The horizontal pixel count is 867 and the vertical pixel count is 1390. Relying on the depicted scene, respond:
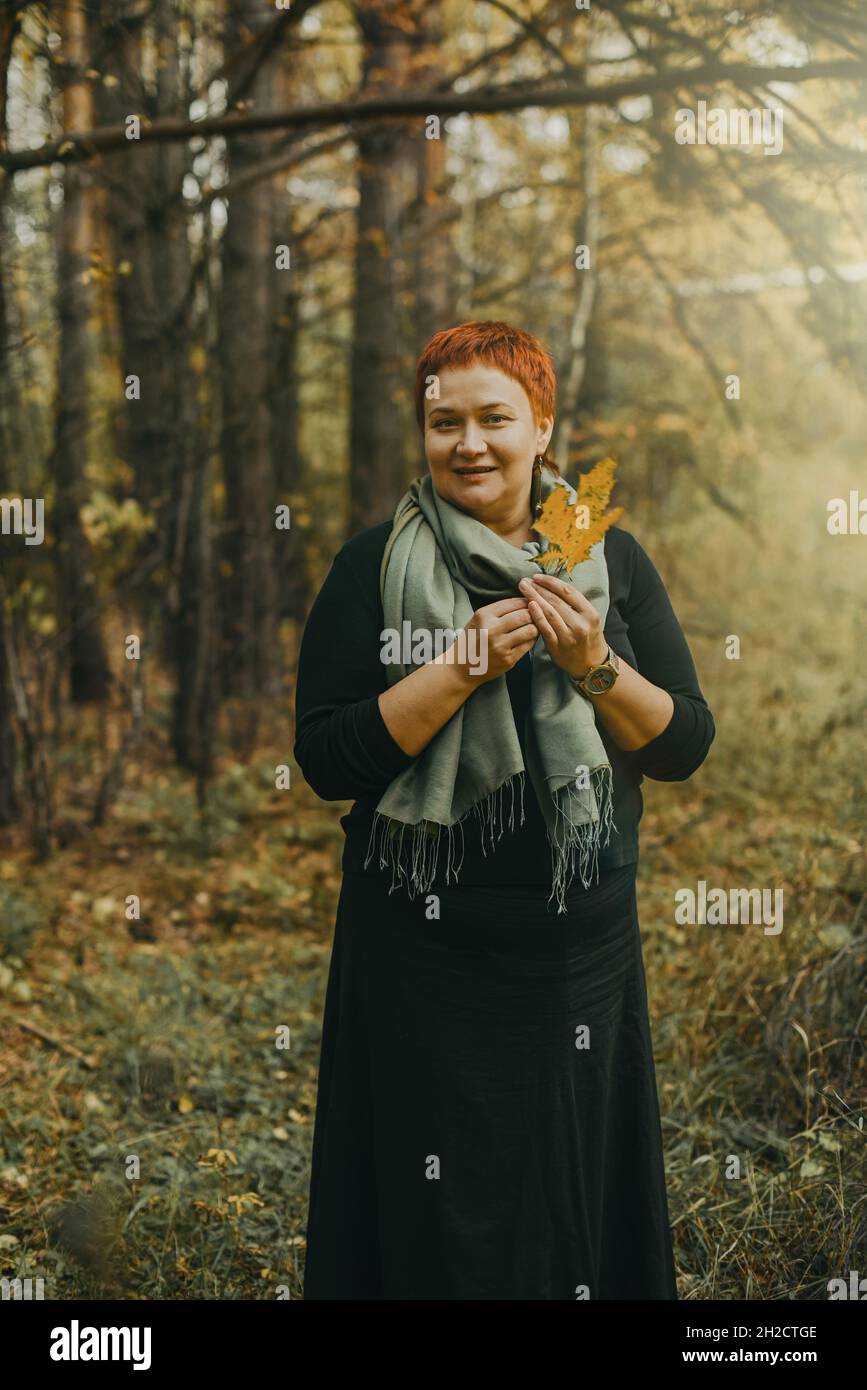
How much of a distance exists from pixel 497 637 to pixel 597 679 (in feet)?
0.70

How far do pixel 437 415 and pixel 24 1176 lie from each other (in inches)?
103

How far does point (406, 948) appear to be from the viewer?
87.4 inches

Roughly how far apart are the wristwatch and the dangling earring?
1.15 feet

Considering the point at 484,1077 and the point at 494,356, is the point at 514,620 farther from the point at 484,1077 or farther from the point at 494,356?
the point at 484,1077

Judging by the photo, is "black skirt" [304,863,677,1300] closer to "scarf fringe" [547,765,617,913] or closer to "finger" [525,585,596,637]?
"scarf fringe" [547,765,617,913]

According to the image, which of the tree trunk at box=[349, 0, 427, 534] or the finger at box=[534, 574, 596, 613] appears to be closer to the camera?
the finger at box=[534, 574, 596, 613]

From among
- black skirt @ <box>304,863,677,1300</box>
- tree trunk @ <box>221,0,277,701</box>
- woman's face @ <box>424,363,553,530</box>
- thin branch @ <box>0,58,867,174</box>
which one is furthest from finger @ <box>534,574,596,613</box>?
tree trunk @ <box>221,0,277,701</box>

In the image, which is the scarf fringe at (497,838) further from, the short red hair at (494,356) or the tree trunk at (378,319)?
the tree trunk at (378,319)

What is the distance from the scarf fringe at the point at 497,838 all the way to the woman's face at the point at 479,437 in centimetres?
54

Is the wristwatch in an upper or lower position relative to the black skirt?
upper

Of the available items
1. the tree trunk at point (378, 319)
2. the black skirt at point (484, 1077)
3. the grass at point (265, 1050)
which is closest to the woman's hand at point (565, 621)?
the black skirt at point (484, 1077)

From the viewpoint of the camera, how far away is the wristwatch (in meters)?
2.05

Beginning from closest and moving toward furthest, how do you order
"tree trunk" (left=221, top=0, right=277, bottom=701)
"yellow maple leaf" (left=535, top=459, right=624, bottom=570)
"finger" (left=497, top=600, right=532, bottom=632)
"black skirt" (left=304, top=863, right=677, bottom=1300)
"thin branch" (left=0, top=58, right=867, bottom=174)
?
1. "finger" (left=497, top=600, right=532, bottom=632)
2. "yellow maple leaf" (left=535, top=459, right=624, bottom=570)
3. "black skirt" (left=304, top=863, right=677, bottom=1300)
4. "thin branch" (left=0, top=58, right=867, bottom=174)
5. "tree trunk" (left=221, top=0, right=277, bottom=701)

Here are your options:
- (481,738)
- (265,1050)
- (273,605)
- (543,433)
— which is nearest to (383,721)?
(481,738)
